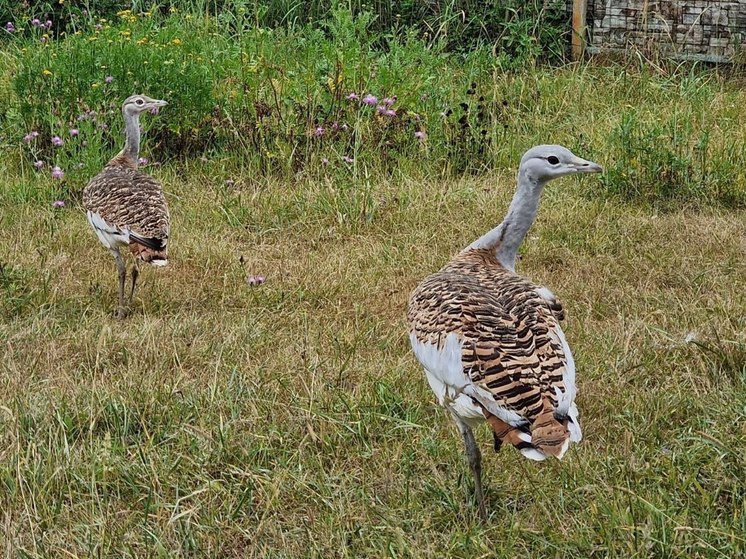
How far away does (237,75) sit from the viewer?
313 inches

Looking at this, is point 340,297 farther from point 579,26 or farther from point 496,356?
point 579,26

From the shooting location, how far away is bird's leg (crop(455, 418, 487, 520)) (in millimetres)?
3457

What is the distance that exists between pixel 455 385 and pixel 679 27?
22.2 ft

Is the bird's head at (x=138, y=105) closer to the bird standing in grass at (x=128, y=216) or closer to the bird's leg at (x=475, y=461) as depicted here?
the bird standing in grass at (x=128, y=216)

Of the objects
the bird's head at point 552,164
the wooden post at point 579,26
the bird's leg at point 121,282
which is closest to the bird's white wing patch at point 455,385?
the bird's head at point 552,164

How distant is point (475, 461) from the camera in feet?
11.4

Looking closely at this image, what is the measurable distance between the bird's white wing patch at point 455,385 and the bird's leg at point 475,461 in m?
0.09

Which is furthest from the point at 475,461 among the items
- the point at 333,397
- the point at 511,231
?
the point at 511,231

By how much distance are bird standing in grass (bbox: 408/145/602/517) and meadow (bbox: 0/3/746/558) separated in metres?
0.38

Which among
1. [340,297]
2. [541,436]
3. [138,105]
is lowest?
[340,297]

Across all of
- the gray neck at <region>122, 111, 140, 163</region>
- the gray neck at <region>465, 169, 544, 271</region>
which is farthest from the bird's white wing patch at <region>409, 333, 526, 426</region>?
the gray neck at <region>122, 111, 140, 163</region>

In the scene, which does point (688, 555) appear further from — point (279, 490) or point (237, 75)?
point (237, 75)

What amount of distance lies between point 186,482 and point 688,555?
163cm

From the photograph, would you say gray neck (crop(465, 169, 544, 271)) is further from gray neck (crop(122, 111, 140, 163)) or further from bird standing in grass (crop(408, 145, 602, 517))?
gray neck (crop(122, 111, 140, 163))
